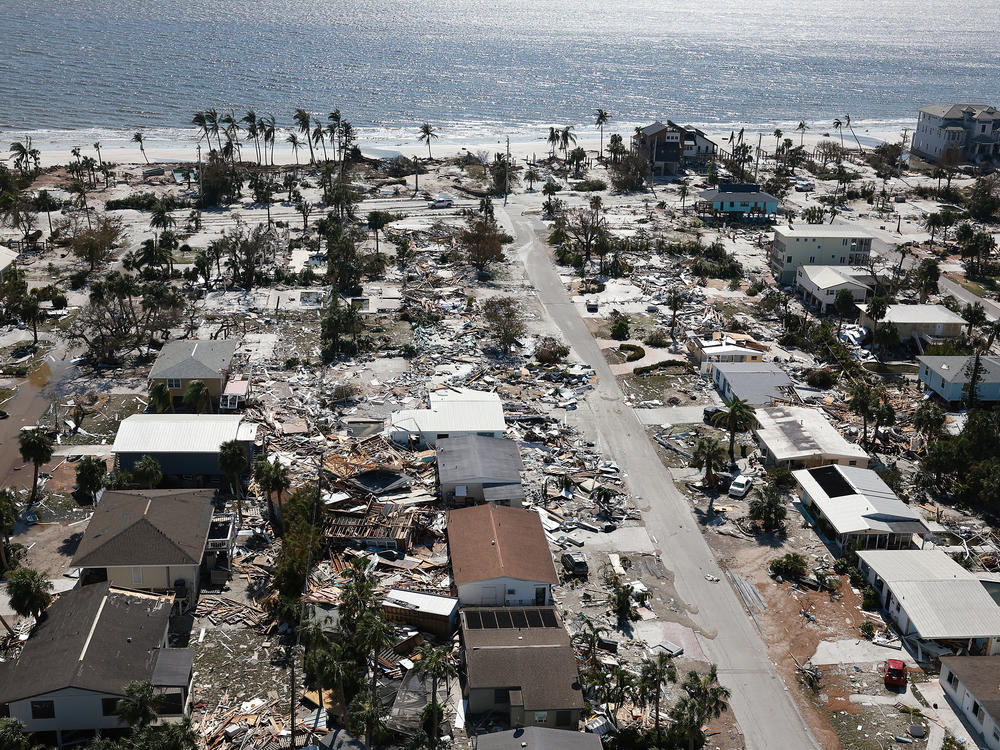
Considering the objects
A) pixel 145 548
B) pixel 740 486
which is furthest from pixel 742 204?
pixel 145 548

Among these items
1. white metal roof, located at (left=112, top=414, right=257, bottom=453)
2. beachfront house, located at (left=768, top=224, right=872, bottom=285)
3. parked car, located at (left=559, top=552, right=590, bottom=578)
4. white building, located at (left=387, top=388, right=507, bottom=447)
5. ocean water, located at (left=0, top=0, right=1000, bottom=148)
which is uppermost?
ocean water, located at (left=0, top=0, right=1000, bottom=148)

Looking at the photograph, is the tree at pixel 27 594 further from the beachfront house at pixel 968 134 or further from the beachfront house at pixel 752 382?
the beachfront house at pixel 968 134

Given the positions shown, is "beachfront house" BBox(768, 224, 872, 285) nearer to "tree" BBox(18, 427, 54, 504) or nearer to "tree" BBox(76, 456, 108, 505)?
"tree" BBox(76, 456, 108, 505)

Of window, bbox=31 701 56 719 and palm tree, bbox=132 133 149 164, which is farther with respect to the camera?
palm tree, bbox=132 133 149 164

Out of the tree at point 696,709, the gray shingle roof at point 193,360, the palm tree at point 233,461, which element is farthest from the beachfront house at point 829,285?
the palm tree at point 233,461

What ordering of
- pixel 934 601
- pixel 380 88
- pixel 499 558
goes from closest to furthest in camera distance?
pixel 934 601
pixel 499 558
pixel 380 88

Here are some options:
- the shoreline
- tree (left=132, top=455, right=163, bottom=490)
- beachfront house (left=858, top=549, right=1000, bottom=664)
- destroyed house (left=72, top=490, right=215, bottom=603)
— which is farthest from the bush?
the shoreline

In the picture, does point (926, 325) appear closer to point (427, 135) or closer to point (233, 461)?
point (233, 461)
